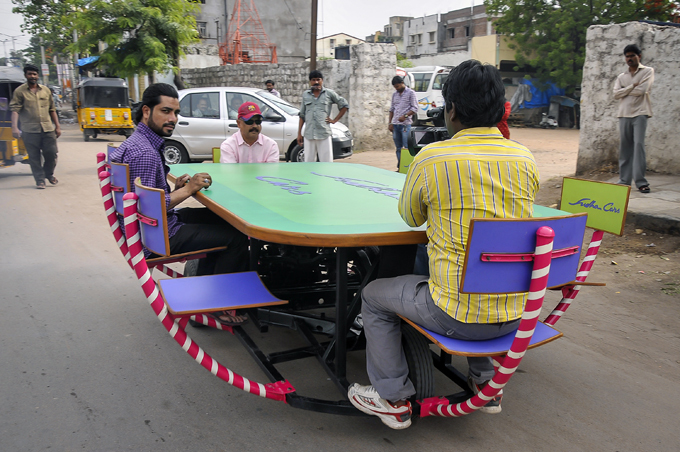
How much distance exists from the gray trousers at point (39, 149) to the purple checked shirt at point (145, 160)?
21.6ft

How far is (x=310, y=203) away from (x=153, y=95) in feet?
4.39

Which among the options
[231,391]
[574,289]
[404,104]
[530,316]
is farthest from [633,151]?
[231,391]

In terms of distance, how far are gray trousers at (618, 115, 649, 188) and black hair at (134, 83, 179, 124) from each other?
Answer: 5860 millimetres

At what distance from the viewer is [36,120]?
876cm

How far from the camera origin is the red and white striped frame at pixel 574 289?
2658 millimetres

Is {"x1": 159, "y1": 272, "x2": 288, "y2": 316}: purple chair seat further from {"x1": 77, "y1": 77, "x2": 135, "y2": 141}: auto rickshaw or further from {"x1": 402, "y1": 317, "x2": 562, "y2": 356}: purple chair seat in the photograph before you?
{"x1": 77, "y1": 77, "x2": 135, "y2": 141}: auto rickshaw

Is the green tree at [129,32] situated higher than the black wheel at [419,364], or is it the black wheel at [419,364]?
the green tree at [129,32]

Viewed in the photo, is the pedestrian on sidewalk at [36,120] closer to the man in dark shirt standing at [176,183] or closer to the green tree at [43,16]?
the man in dark shirt standing at [176,183]

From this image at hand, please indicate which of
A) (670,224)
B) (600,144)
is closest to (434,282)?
(670,224)

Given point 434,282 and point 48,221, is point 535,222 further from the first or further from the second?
point 48,221

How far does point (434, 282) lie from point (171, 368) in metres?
1.71

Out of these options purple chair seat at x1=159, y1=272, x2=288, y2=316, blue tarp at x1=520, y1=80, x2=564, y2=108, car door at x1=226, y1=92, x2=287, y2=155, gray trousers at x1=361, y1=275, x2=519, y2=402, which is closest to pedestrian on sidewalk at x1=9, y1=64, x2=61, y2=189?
car door at x1=226, y1=92, x2=287, y2=155

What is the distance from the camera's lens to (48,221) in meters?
6.62

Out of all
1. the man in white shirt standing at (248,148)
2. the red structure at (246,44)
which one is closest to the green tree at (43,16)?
the red structure at (246,44)
